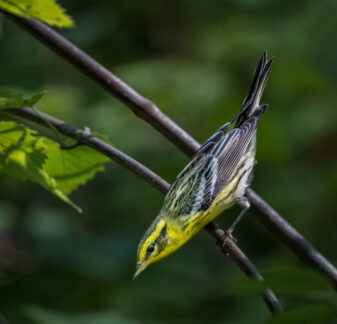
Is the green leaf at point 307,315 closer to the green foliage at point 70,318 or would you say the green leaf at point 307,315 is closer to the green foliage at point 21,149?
the green foliage at point 21,149

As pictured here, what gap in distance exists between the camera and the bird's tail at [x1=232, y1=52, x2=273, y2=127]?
3213mm

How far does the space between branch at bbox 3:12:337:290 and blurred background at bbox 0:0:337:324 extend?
1.35 m

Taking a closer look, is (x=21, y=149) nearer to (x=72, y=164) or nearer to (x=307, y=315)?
(x=72, y=164)

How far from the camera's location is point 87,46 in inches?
222

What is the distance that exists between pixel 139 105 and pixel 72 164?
17.8 inches

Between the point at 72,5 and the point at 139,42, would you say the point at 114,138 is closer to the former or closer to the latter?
the point at 139,42

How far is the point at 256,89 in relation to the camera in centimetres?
330

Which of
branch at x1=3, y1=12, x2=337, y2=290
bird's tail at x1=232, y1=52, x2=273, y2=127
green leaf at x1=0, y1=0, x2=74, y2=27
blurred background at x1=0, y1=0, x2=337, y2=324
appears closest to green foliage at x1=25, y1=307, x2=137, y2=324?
blurred background at x1=0, y1=0, x2=337, y2=324

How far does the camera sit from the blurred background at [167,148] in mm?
4262

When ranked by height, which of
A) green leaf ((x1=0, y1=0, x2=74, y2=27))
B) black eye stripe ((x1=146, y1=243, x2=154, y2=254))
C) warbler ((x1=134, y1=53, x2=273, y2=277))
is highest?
green leaf ((x1=0, y1=0, x2=74, y2=27))

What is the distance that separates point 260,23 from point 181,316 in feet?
11.6

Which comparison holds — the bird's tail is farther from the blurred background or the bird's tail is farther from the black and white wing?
the blurred background

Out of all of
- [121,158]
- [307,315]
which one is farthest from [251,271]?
[307,315]

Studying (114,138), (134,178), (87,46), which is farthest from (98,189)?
(87,46)
